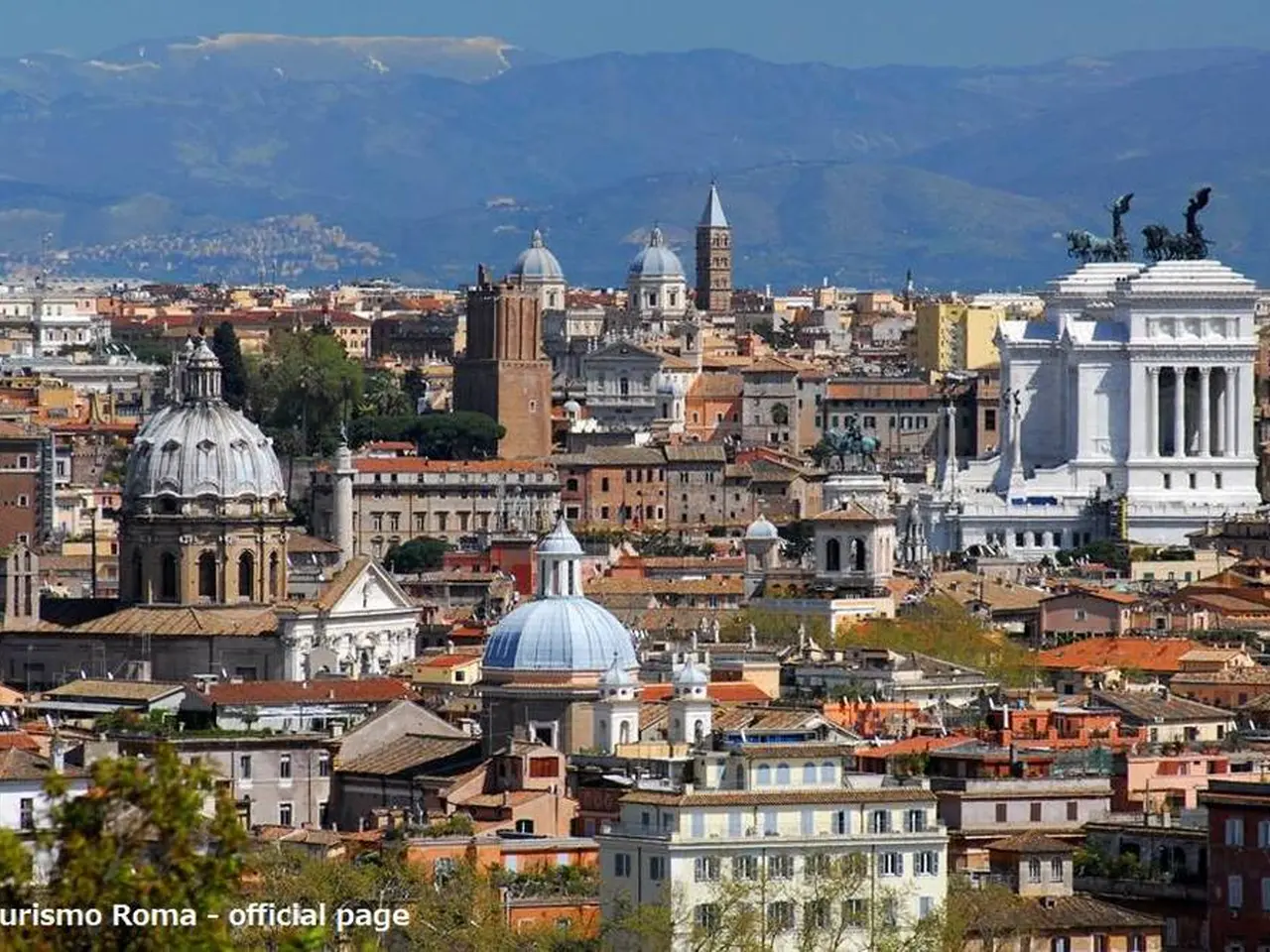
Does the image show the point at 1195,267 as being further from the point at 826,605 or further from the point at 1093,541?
the point at 826,605

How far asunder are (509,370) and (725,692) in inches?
3027

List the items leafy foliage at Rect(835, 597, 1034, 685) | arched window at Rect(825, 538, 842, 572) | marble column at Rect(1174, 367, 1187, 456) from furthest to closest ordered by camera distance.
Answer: marble column at Rect(1174, 367, 1187, 456) < arched window at Rect(825, 538, 842, 572) < leafy foliage at Rect(835, 597, 1034, 685)

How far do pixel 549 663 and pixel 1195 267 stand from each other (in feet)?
214

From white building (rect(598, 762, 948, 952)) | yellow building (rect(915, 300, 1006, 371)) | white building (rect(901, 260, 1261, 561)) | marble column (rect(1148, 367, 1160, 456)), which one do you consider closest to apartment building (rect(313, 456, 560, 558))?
white building (rect(901, 260, 1261, 561))

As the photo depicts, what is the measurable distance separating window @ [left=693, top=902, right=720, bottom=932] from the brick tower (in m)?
98.0

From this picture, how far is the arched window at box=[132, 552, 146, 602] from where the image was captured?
8975 centimetres

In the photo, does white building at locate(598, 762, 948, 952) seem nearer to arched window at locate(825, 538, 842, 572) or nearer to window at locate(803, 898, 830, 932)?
window at locate(803, 898, 830, 932)

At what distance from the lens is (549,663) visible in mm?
65438

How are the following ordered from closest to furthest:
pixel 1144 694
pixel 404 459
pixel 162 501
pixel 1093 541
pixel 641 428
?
1. pixel 1144 694
2. pixel 162 501
3. pixel 1093 541
4. pixel 404 459
5. pixel 641 428

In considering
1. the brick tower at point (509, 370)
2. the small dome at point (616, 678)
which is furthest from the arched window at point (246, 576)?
the brick tower at point (509, 370)

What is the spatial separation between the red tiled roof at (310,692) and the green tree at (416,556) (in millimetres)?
39445

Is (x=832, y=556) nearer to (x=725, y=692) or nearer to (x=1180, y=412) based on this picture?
(x=725, y=692)

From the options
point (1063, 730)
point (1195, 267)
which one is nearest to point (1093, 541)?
point (1195, 267)

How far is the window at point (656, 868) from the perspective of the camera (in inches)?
1775
